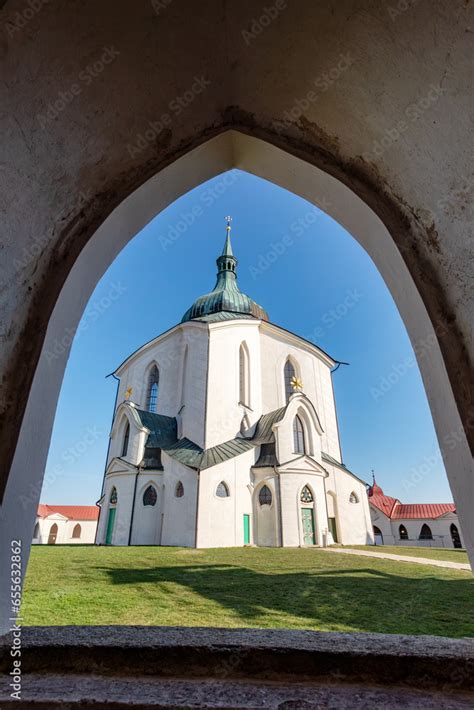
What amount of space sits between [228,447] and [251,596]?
1294 cm

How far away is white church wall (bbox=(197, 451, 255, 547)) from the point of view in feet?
52.6

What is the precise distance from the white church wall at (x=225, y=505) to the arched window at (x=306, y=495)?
2.57m

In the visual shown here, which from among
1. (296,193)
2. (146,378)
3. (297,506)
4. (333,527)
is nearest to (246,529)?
(297,506)

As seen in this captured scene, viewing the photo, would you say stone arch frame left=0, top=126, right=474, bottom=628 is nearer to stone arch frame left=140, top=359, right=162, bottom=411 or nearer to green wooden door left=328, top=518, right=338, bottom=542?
green wooden door left=328, top=518, right=338, bottom=542

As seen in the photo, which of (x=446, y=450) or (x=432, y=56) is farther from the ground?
(x=432, y=56)

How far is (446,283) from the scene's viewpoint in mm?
1620

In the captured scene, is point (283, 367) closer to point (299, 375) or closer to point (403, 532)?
point (299, 375)

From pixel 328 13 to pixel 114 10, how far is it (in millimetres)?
975

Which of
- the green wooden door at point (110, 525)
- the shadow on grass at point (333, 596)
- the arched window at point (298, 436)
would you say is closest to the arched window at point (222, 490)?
the arched window at point (298, 436)

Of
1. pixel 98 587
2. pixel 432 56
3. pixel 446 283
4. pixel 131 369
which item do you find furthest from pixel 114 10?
pixel 131 369

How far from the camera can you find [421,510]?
117 feet

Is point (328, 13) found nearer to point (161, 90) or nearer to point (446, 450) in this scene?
point (161, 90)

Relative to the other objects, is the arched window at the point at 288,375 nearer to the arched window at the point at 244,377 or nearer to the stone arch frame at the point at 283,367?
the stone arch frame at the point at 283,367

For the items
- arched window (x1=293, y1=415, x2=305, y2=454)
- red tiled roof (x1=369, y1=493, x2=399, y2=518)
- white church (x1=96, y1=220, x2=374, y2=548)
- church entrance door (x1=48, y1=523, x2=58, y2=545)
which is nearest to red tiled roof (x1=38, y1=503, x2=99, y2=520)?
church entrance door (x1=48, y1=523, x2=58, y2=545)
